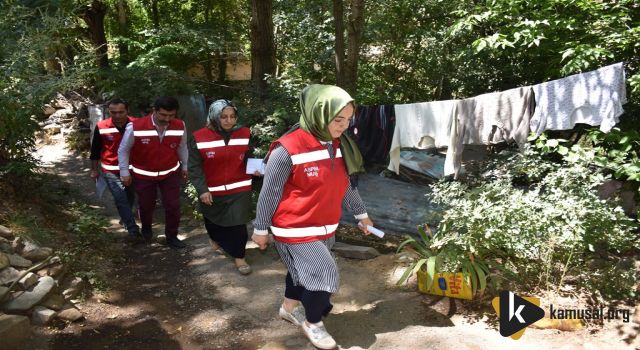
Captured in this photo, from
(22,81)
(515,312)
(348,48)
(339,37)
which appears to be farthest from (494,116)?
(22,81)

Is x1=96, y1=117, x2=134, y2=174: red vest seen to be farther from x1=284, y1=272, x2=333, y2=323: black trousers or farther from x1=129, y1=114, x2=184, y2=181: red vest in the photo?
x1=284, y1=272, x2=333, y2=323: black trousers

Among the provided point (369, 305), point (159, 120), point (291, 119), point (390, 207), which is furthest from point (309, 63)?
point (369, 305)

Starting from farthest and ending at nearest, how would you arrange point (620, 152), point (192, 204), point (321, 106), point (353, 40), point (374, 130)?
point (353, 40), point (192, 204), point (374, 130), point (620, 152), point (321, 106)

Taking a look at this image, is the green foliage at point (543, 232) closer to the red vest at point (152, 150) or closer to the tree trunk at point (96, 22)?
the red vest at point (152, 150)

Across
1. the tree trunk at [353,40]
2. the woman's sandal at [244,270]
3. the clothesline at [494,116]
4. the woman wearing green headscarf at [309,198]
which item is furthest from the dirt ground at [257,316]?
the tree trunk at [353,40]

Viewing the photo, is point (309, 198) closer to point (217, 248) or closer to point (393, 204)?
point (217, 248)

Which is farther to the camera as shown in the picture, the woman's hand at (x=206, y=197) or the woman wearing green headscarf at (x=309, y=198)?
the woman's hand at (x=206, y=197)

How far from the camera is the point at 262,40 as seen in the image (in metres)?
7.77

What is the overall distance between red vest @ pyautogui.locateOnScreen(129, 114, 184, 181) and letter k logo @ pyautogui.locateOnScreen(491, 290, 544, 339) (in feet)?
11.6

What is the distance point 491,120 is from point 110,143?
4.22 m

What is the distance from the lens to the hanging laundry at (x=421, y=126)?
5469 millimetres

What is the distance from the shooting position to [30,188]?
5852mm

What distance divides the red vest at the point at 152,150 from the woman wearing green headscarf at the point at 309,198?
7.86ft

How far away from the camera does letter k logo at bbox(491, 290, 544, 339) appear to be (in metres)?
3.48
